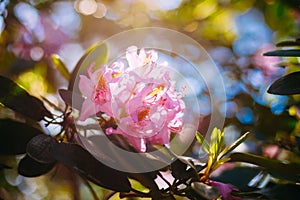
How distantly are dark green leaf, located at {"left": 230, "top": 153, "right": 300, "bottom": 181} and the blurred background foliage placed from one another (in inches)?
19.8

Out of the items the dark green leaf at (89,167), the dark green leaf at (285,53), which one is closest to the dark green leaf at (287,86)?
the dark green leaf at (285,53)

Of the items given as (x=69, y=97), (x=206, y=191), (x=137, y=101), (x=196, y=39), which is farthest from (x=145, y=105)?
(x=196, y=39)

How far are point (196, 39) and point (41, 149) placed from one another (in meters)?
1.19

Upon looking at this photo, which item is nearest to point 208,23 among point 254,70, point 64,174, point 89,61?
point 254,70

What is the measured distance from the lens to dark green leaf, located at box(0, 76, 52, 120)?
33.7 inches

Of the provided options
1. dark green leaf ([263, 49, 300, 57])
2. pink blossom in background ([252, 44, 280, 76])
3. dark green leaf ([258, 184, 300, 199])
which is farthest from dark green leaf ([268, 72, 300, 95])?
pink blossom in background ([252, 44, 280, 76])

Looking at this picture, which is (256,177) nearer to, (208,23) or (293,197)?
(293,197)

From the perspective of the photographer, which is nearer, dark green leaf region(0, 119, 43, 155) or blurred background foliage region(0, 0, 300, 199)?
dark green leaf region(0, 119, 43, 155)

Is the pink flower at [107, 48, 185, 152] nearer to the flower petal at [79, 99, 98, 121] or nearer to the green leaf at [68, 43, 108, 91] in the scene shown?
the flower petal at [79, 99, 98, 121]

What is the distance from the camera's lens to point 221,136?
→ 0.87m

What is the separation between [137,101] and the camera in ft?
2.86

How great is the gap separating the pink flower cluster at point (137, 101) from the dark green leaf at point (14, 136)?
0.38 feet

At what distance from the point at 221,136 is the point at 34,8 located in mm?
1098

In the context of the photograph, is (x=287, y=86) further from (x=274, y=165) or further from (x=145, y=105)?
(x=145, y=105)
